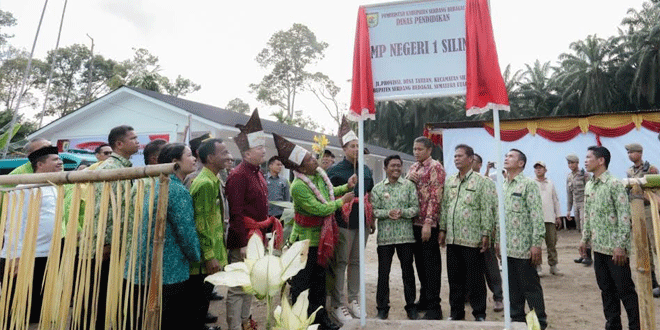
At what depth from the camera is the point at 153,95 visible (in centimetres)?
1368

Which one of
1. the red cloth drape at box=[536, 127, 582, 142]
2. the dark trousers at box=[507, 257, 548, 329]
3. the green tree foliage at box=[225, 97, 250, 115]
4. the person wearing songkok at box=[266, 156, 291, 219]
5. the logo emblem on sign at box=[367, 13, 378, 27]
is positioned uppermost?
the green tree foliage at box=[225, 97, 250, 115]

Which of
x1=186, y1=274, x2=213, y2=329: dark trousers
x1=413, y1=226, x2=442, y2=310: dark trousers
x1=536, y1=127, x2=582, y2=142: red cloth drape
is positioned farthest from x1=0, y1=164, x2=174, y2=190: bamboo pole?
x1=536, y1=127, x2=582, y2=142: red cloth drape

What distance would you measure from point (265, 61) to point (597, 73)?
23203 millimetres

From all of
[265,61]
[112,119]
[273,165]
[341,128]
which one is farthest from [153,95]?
[265,61]

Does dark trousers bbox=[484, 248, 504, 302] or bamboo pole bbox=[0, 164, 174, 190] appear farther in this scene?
dark trousers bbox=[484, 248, 504, 302]

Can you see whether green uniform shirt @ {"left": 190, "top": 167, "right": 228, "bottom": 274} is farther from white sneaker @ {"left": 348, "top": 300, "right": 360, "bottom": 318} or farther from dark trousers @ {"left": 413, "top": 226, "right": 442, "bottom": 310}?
dark trousers @ {"left": 413, "top": 226, "right": 442, "bottom": 310}

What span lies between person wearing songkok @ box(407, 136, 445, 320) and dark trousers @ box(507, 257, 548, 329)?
2.14ft

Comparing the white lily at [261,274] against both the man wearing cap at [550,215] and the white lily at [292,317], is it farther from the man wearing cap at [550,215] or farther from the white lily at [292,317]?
the man wearing cap at [550,215]

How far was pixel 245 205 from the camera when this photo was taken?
141 inches

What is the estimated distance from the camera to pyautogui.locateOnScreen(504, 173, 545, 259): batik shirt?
148 inches

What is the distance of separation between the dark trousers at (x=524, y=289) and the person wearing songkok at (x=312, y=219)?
1604 millimetres

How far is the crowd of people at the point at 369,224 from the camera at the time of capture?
122 inches

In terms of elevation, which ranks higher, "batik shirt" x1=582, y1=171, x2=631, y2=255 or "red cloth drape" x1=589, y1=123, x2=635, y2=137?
"red cloth drape" x1=589, y1=123, x2=635, y2=137

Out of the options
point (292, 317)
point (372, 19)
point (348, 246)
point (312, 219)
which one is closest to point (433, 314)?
point (348, 246)
